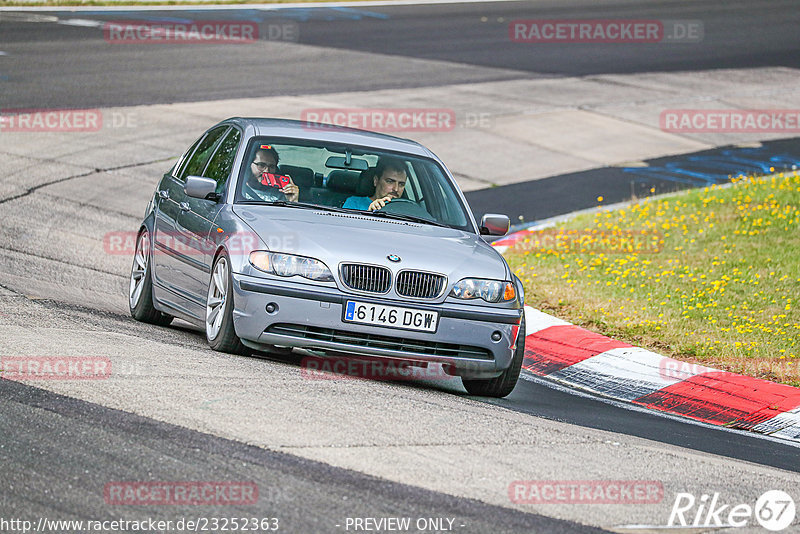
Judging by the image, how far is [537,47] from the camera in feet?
97.0

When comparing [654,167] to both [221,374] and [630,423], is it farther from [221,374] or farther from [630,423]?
[221,374]

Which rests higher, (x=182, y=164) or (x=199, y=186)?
(x=199, y=186)

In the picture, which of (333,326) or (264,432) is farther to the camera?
(333,326)

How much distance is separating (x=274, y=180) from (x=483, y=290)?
70.5 inches

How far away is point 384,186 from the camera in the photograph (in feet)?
29.1

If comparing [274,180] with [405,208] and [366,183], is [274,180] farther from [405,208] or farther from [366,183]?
[405,208]

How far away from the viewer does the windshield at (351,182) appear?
339 inches

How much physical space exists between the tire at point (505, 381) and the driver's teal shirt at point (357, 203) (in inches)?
55.9

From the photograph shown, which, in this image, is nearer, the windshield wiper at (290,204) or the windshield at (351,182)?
the windshield wiper at (290,204)

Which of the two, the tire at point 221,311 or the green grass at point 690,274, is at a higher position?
the tire at point 221,311
